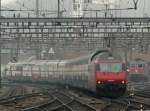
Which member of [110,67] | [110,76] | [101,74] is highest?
[110,67]

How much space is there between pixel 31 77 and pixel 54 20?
2260 centimetres

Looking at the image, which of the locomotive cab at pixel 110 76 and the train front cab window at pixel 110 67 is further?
the train front cab window at pixel 110 67

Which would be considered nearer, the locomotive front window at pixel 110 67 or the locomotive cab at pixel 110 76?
the locomotive cab at pixel 110 76

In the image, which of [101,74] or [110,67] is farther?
[110,67]

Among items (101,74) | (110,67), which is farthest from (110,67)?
(101,74)

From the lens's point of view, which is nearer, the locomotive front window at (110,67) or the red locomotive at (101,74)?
the red locomotive at (101,74)

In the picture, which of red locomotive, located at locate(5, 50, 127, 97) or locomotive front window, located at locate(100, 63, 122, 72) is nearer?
red locomotive, located at locate(5, 50, 127, 97)

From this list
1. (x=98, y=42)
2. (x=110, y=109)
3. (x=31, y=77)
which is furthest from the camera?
(x=98, y=42)

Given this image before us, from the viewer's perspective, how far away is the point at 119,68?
32.3m

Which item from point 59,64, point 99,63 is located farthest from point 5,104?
point 59,64

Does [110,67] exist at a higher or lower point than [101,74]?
higher

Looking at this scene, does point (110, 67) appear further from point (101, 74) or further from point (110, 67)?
point (101, 74)

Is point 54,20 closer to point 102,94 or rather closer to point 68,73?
point 68,73

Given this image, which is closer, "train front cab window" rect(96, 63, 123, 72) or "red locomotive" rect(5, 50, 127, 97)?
"red locomotive" rect(5, 50, 127, 97)
